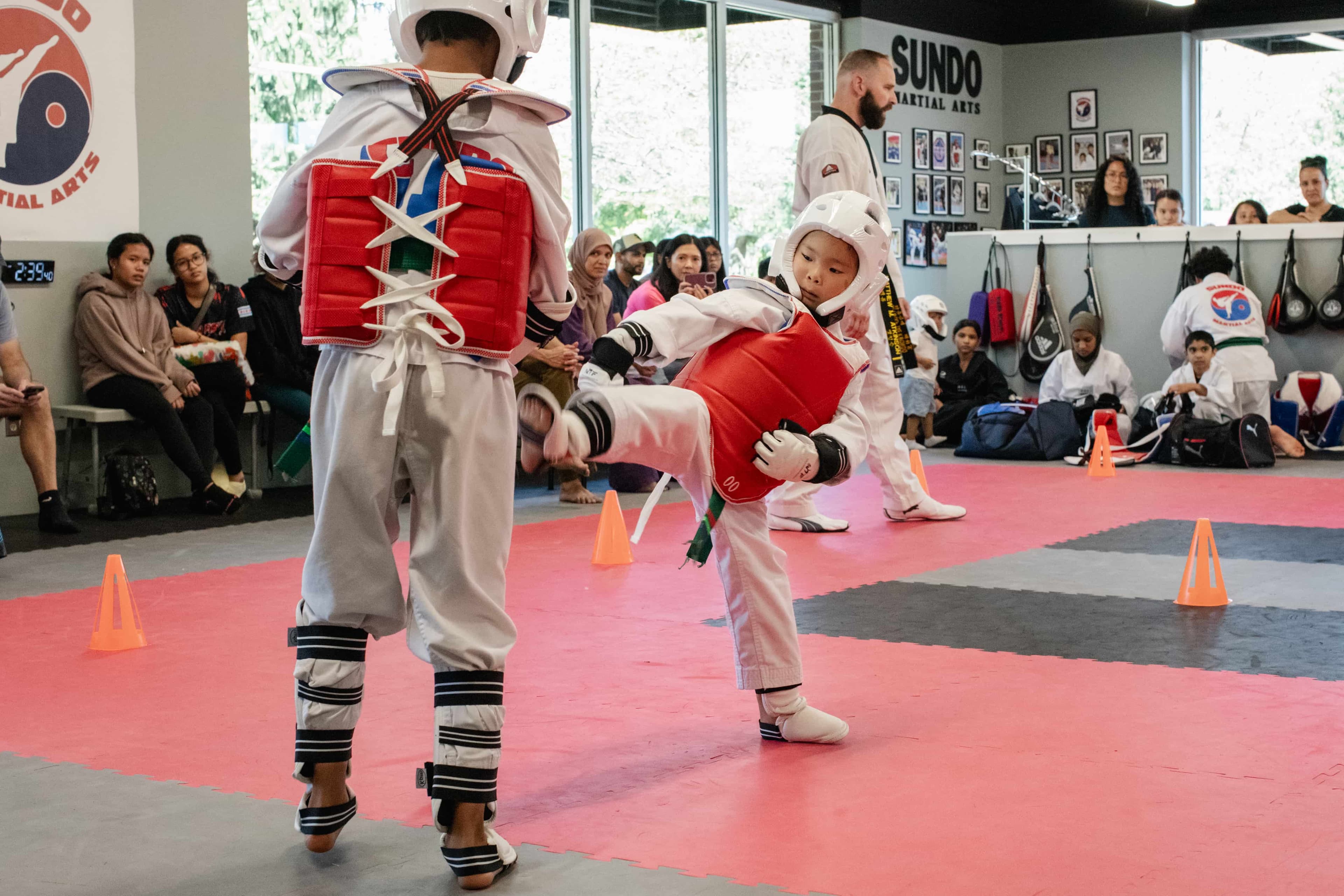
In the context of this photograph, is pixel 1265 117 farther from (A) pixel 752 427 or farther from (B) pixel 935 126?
(A) pixel 752 427

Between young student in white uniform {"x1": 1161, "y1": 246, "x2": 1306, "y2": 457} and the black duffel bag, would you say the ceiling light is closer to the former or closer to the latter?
young student in white uniform {"x1": 1161, "y1": 246, "x2": 1306, "y2": 457}

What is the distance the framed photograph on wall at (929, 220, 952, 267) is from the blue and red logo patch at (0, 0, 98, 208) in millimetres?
9575

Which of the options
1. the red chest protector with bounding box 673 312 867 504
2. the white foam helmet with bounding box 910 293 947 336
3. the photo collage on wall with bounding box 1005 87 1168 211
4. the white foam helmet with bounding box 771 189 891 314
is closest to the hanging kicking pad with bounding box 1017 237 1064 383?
the white foam helmet with bounding box 910 293 947 336

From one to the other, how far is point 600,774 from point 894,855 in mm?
721

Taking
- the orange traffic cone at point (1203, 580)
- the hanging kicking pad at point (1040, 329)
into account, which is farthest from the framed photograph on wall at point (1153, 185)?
the orange traffic cone at point (1203, 580)

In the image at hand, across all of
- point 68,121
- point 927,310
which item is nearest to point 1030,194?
point 927,310

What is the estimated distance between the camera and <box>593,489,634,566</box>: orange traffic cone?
5.54m

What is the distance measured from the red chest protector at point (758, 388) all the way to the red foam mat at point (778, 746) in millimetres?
629

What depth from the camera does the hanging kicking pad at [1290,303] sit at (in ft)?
33.2

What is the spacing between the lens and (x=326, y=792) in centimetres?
237

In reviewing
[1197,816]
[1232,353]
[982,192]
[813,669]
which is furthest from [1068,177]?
[1197,816]

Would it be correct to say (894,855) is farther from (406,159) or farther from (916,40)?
(916,40)

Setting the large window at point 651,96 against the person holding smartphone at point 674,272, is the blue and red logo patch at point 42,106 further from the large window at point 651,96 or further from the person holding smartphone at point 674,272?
the person holding smartphone at point 674,272

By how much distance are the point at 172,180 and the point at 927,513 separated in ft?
15.4
